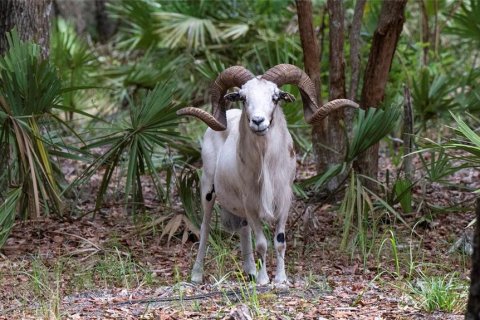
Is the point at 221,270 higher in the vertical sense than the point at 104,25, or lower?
lower

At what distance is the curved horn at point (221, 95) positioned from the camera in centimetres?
824

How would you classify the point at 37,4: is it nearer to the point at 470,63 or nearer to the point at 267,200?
the point at 267,200

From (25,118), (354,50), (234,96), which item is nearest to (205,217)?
(234,96)

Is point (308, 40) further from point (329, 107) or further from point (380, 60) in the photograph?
point (329, 107)

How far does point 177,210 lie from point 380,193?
233 centimetres

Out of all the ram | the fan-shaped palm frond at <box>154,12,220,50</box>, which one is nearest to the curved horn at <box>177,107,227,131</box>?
the ram

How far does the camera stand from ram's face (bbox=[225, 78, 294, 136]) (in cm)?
758

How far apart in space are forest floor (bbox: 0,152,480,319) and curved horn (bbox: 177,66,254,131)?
1.20 m

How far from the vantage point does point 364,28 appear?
15.9 metres

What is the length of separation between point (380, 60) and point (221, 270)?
11.5ft

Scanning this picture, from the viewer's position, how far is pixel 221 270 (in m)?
8.63

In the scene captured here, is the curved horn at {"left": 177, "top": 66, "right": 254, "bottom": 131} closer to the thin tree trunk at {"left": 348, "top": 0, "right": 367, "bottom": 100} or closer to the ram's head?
the ram's head

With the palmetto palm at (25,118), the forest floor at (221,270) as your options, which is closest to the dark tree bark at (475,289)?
the forest floor at (221,270)

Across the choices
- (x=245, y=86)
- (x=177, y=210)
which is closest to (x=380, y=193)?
(x=177, y=210)
